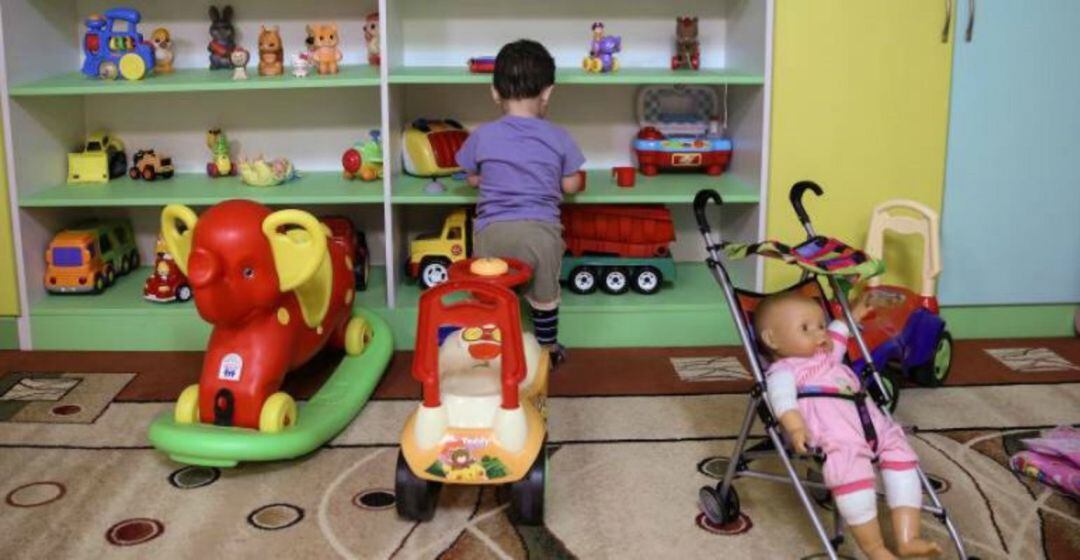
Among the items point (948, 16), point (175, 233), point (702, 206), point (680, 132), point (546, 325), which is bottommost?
point (546, 325)

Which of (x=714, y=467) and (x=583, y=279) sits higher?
(x=583, y=279)

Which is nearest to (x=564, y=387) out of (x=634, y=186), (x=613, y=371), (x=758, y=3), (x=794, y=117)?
(x=613, y=371)

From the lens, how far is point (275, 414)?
109 inches

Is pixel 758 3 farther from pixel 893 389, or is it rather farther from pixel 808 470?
pixel 808 470

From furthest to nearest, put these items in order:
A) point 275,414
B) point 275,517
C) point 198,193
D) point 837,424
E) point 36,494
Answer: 1. point 198,193
2. point 275,414
3. point 36,494
4. point 275,517
5. point 837,424

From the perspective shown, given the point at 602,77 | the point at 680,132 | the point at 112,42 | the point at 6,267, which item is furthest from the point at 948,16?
the point at 6,267

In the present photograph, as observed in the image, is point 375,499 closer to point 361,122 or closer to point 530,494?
point 530,494

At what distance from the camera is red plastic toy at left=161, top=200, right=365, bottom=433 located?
2699 millimetres

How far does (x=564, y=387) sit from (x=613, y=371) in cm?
21

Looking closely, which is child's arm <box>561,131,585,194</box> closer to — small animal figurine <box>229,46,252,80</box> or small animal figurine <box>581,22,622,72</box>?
small animal figurine <box>581,22,622,72</box>

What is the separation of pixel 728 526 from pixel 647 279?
1.45 meters

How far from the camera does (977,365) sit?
11.7 feet

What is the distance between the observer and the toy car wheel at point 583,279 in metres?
3.83

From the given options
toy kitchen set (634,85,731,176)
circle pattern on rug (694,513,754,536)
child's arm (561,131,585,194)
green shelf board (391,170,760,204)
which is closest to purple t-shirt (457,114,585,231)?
child's arm (561,131,585,194)
